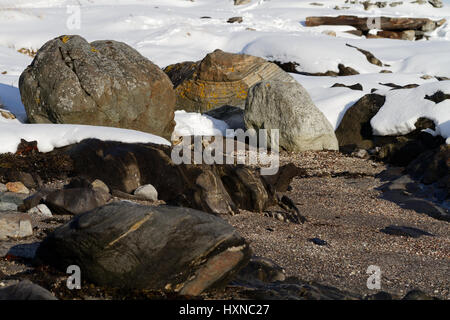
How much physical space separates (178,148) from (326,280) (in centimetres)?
447

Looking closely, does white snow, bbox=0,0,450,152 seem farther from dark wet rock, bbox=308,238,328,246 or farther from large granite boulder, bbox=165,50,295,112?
dark wet rock, bbox=308,238,328,246

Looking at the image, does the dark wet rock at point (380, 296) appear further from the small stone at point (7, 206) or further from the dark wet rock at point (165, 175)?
the small stone at point (7, 206)

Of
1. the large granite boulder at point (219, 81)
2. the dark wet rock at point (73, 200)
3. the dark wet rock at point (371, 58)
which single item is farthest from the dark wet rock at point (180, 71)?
the dark wet rock at point (73, 200)

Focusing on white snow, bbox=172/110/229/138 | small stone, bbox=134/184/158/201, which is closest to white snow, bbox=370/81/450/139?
white snow, bbox=172/110/229/138

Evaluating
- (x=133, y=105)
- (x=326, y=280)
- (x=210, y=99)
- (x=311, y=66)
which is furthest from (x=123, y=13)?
(x=326, y=280)

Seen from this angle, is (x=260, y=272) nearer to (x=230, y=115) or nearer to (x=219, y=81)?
(x=230, y=115)

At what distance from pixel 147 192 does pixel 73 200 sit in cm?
140

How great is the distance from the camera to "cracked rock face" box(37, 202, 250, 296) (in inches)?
166

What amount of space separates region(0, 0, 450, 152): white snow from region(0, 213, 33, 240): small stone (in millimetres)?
3373

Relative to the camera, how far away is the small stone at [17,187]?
759 centimetres

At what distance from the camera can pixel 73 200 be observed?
21.9 ft

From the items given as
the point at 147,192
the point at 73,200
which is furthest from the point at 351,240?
the point at 73,200

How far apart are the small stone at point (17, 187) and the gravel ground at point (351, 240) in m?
3.07

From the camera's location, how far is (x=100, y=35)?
2484 centimetres
